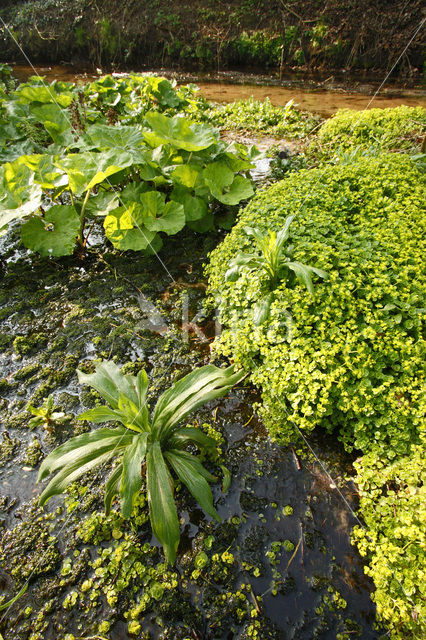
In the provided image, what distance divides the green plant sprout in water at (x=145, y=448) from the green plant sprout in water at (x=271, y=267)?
59 centimetres

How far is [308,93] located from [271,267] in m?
9.19

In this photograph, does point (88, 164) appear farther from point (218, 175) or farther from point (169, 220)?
point (218, 175)

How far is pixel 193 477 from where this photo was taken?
186 centimetres

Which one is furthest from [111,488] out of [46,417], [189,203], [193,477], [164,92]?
[164,92]

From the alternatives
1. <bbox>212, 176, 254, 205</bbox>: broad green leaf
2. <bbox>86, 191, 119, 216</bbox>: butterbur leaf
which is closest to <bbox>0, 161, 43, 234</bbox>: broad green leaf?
<bbox>86, 191, 119, 216</bbox>: butterbur leaf

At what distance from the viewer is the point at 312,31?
33.5ft

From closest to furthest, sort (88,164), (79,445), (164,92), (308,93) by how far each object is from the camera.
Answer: (79,445)
(88,164)
(164,92)
(308,93)

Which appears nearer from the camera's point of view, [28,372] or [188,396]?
[188,396]

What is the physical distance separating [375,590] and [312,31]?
43.7ft

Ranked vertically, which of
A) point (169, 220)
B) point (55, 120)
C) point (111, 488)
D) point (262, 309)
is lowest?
point (111, 488)

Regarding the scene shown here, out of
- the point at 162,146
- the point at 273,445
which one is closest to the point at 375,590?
the point at 273,445

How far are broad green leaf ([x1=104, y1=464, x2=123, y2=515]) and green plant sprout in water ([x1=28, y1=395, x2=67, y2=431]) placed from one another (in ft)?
2.60

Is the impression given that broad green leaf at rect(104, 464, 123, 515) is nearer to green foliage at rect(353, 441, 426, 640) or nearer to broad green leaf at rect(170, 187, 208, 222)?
green foliage at rect(353, 441, 426, 640)

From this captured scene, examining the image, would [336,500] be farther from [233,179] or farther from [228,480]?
[233,179]
